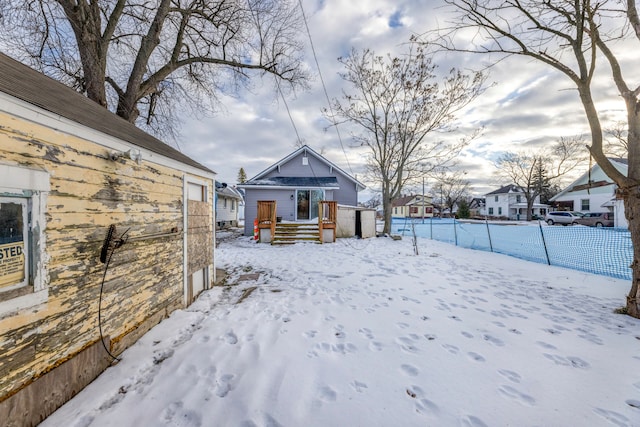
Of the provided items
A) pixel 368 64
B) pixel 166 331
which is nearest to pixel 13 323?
pixel 166 331

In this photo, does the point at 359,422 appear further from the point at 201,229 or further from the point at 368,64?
the point at 368,64

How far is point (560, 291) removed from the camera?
4598 millimetres

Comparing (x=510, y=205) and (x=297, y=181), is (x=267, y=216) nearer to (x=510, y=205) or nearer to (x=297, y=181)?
(x=297, y=181)

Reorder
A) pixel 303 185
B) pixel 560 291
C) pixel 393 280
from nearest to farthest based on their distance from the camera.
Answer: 1. pixel 560 291
2. pixel 393 280
3. pixel 303 185

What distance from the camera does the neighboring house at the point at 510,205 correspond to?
125 ft

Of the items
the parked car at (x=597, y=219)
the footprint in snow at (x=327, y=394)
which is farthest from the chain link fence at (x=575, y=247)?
Result: the parked car at (x=597, y=219)

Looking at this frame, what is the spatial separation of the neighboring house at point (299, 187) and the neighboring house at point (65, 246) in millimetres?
9699

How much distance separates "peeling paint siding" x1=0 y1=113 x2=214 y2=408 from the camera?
5.46 ft

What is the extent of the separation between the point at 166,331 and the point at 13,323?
1.70 metres

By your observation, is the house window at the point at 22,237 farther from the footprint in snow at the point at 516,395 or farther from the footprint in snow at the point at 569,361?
the footprint in snow at the point at 569,361

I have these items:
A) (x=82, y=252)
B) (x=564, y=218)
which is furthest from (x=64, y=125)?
(x=564, y=218)

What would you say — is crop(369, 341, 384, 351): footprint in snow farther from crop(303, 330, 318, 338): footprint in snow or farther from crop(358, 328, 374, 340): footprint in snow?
crop(303, 330, 318, 338): footprint in snow

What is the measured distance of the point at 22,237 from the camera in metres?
Result: 1.71

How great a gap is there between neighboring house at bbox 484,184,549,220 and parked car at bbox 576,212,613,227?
17.1 meters
